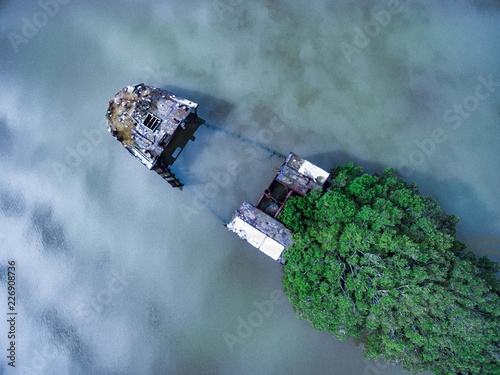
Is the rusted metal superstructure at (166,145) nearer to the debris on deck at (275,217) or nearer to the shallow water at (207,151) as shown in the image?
the debris on deck at (275,217)

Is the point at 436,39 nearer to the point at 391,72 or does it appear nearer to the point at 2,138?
the point at 391,72

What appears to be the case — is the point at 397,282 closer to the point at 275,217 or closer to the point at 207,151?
the point at 275,217

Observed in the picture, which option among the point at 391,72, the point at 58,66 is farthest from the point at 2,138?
the point at 391,72

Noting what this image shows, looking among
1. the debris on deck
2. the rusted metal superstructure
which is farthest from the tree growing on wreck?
the rusted metal superstructure

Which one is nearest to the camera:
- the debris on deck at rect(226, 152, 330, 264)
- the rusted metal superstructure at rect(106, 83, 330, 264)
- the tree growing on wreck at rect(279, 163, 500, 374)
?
the tree growing on wreck at rect(279, 163, 500, 374)

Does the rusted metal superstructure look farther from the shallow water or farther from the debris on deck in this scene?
the shallow water

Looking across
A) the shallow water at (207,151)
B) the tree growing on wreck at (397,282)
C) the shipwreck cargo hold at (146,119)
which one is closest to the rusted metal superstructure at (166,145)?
the shipwreck cargo hold at (146,119)
